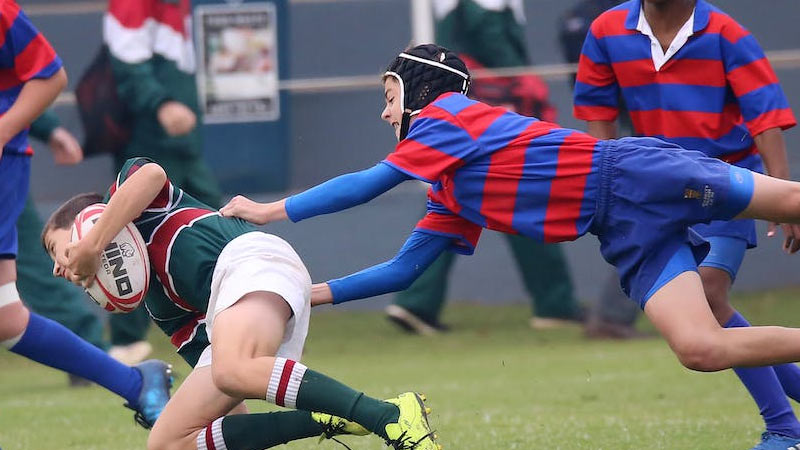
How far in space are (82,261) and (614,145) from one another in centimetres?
167

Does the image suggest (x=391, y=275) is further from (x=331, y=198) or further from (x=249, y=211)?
(x=249, y=211)

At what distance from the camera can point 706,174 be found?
441 centimetres

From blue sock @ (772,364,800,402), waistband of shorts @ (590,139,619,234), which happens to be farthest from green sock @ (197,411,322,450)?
blue sock @ (772,364,800,402)

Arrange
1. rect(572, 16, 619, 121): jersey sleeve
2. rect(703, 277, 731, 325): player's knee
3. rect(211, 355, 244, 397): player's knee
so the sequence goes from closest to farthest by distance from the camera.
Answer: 1. rect(211, 355, 244, 397): player's knee
2. rect(703, 277, 731, 325): player's knee
3. rect(572, 16, 619, 121): jersey sleeve

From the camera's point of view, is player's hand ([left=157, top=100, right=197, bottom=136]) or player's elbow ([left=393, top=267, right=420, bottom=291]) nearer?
player's elbow ([left=393, top=267, right=420, bottom=291])

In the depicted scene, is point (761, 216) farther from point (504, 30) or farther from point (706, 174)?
point (504, 30)

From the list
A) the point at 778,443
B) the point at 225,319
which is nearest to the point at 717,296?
the point at 778,443

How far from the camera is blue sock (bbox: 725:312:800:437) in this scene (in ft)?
16.6

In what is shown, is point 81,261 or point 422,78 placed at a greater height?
point 422,78

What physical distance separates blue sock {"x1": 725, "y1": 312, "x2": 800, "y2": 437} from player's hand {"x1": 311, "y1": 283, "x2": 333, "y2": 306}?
57.1 inches

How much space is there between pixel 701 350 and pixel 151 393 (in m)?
2.33

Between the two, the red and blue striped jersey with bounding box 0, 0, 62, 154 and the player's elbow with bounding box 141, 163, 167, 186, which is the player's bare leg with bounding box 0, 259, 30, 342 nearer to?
the red and blue striped jersey with bounding box 0, 0, 62, 154

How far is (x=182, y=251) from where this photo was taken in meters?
4.45

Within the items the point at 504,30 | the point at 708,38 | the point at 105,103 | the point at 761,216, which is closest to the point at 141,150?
the point at 105,103
